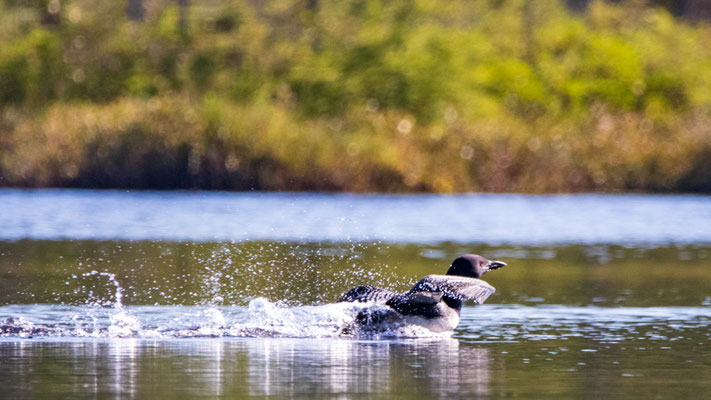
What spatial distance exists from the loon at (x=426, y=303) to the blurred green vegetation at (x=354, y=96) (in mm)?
22245

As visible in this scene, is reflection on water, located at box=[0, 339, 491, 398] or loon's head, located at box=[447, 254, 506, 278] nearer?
reflection on water, located at box=[0, 339, 491, 398]

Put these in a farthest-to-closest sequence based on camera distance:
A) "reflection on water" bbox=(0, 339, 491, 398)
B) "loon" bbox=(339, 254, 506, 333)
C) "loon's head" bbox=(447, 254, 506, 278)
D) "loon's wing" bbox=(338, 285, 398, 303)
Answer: "loon's head" bbox=(447, 254, 506, 278) → "loon's wing" bbox=(338, 285, 398, 303) → "loon" bbox=(339, 254, 506, 333) → "reflection on water" bbox=(0, 339, 491, 398)

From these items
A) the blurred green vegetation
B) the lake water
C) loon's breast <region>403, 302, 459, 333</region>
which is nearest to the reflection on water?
the lake water

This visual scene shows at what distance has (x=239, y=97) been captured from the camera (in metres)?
45.3

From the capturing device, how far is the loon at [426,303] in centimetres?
1284

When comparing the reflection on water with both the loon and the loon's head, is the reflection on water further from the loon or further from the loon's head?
the loon's head

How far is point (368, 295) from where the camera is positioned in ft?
43.3

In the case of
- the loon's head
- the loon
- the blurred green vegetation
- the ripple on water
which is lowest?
the ripple on water

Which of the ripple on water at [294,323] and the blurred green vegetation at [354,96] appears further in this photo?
the blurred green vegetation at [354,96]

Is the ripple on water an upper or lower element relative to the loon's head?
lower

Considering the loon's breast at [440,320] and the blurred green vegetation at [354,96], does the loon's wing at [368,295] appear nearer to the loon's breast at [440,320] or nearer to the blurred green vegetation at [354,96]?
the loon's breast at [440,320]

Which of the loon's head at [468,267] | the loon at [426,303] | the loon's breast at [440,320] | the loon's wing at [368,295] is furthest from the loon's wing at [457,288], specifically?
the loon's head at [468,267]

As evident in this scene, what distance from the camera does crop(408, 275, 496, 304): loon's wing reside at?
12852 millimetres

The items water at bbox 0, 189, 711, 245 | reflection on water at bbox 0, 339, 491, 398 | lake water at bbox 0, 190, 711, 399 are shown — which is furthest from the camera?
water at bbox 0, 189, 711, 245
